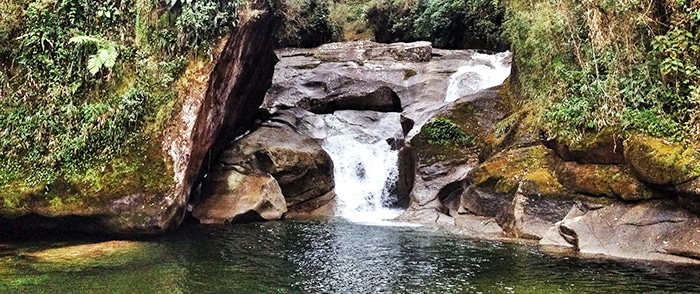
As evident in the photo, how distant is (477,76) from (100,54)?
15.9 metres

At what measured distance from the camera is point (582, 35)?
42.1 ft

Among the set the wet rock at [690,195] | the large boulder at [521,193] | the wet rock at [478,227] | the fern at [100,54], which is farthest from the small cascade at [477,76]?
the fern at [100,54]

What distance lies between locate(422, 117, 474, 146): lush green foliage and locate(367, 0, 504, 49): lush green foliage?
33.2ft

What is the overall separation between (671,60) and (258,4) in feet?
30.7

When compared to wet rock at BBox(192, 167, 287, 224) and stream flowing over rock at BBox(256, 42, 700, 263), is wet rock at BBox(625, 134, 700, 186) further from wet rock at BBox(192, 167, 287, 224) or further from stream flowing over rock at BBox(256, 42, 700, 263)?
wet rock at BBox(192, 167, 287, 224)

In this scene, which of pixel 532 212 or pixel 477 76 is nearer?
pixel 532 212

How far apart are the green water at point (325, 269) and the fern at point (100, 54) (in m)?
3.70

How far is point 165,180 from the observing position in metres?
11.6

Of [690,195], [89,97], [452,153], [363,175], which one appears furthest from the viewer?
[363,175]

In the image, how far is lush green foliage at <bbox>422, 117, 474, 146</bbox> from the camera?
1711 centimetres

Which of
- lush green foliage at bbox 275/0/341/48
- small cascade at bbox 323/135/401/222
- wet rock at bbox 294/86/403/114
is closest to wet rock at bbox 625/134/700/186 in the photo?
small cascade at bbox 323/135/401/222

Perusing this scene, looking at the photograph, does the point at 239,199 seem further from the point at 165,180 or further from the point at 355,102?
the point at 355,102

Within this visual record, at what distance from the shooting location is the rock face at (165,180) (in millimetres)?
11023

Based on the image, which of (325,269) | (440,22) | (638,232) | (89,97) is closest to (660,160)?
(638,232)
